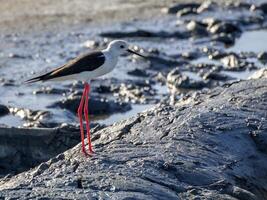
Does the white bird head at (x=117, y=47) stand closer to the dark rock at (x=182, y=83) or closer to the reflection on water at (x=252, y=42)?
the dark rock at (x=182, y=83)

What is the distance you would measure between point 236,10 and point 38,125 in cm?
1010

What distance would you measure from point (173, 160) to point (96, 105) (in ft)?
18.9

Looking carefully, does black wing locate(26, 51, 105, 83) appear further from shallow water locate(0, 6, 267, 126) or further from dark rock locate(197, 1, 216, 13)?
dark rock locate(197, 1, 216, 13)

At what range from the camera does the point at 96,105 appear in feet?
47.7

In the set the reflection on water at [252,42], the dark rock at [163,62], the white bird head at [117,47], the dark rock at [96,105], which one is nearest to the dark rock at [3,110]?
the dark rock at [96,105]

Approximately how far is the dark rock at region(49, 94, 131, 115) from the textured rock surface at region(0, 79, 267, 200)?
374 cm

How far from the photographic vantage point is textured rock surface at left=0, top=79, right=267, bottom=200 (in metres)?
8.15

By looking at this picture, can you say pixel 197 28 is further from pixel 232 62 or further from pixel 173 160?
pixel 173 160

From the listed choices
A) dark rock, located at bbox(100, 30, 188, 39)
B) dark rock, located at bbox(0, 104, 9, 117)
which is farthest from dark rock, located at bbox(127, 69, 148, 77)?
dark rock, located at bbox(0, 104, 9, 117)

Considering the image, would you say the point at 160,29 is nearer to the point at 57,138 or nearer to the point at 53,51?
the point at 53,51

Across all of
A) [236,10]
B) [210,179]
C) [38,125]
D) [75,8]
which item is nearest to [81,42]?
[75,8]

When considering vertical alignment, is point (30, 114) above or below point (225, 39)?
below

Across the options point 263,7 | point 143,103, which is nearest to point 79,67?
point 143,103

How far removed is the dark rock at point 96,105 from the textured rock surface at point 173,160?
3743 millimetres
